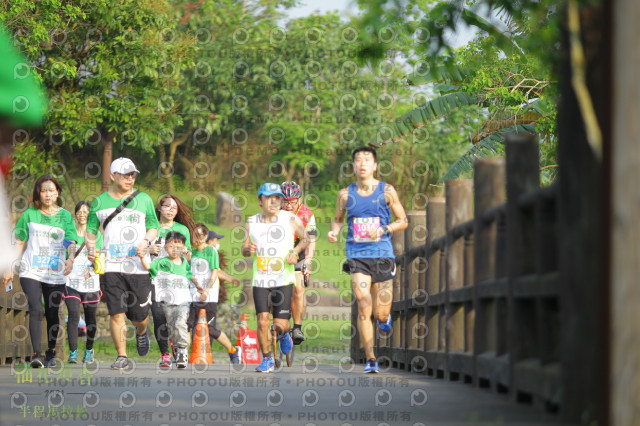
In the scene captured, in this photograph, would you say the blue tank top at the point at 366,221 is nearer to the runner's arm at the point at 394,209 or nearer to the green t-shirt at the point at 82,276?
the runner's arm at the point at 394,209

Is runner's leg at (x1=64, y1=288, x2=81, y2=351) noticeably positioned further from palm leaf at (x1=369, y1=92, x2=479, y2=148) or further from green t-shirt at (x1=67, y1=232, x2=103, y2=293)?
palm leaf at (x1=369, y1=92, x2=479, y2=148)

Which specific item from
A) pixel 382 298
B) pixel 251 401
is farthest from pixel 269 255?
pixel 251 401

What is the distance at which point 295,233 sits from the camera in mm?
13828

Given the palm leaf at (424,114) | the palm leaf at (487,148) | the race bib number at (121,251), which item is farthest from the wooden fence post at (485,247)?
the palm leaf at (424,114)

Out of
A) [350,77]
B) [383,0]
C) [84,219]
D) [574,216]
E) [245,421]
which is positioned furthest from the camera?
[350,77]

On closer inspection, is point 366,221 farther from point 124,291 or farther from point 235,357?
point 235,357

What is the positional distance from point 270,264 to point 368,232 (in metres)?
1.69

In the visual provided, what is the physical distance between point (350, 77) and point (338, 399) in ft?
144

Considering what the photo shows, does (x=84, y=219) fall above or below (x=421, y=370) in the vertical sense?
above

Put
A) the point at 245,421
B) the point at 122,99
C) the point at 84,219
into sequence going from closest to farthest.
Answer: the point at 245,421 < the point at 84,219 < the point at 122,99

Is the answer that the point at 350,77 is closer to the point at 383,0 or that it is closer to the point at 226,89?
the point at 226,89

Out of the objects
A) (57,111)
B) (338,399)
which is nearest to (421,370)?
(338,399)

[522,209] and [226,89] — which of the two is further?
[226,89]

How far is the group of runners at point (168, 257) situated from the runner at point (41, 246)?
0.04 feet
